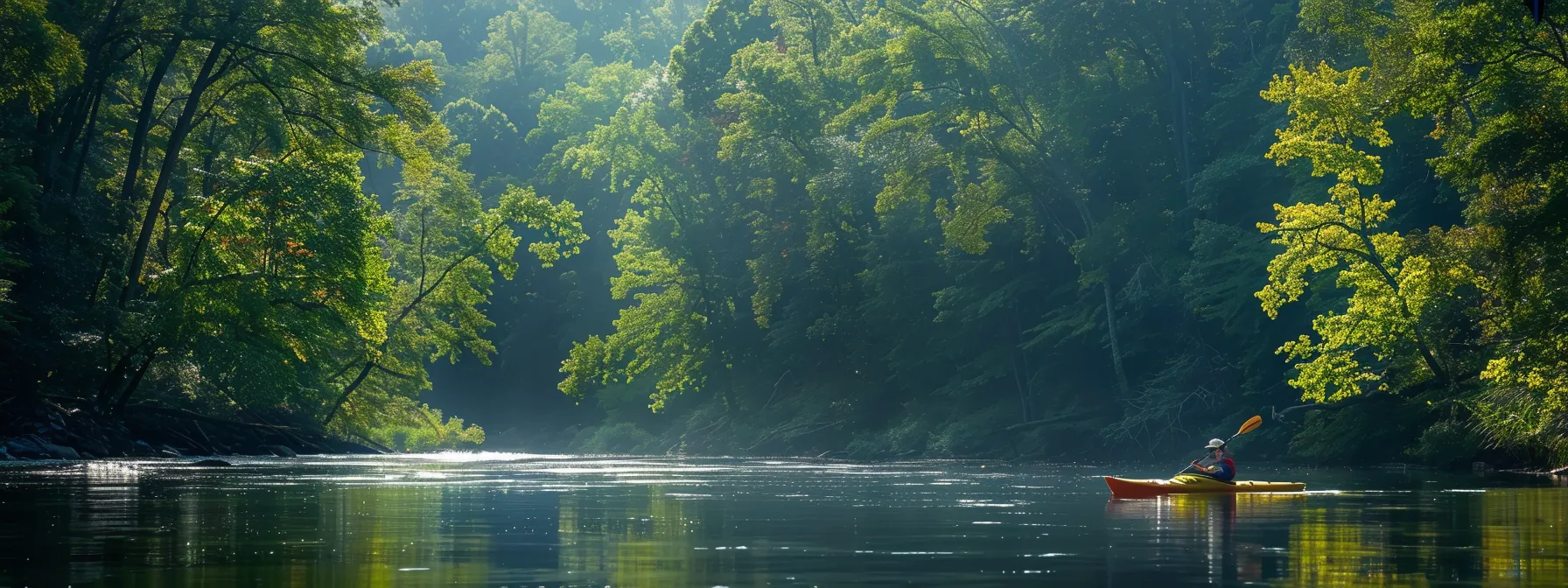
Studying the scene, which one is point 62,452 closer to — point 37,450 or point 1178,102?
point 37,450

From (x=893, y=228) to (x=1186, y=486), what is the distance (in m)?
33.8

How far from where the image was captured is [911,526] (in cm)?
1551

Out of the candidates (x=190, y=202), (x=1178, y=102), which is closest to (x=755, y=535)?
(x=190, y=202)

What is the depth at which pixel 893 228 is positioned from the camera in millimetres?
55594

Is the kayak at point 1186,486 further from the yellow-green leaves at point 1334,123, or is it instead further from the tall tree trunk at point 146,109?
the tall tree trunk at point 146,109

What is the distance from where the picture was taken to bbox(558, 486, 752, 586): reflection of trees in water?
10.9 meters

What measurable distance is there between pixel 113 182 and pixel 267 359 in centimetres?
1078

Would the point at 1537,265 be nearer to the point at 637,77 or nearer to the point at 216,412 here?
the point at 216,412

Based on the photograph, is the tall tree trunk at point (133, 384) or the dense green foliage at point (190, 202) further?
the tall tree trunk at point (133, 384)

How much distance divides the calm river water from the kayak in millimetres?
285

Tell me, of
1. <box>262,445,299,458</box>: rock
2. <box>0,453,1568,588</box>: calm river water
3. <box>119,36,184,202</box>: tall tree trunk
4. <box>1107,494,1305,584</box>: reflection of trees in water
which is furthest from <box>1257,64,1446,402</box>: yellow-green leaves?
<box>262,445,299,458</box>: rock

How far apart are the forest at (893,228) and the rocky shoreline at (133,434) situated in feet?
0.96

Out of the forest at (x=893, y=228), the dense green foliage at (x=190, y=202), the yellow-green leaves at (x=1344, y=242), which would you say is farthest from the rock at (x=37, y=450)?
the yellow-green leaves at (x=1344, y=242)

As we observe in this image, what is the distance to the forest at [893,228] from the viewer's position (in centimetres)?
3166
